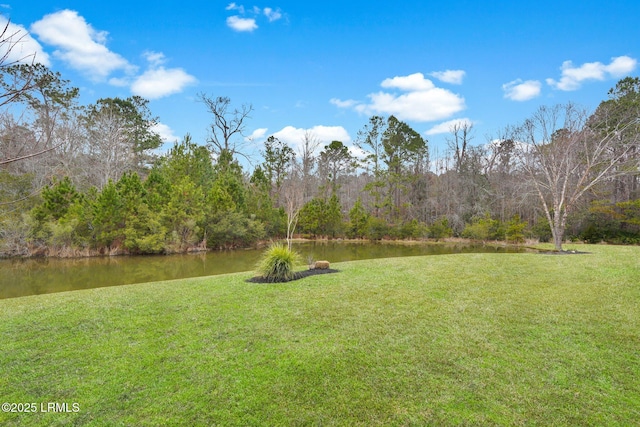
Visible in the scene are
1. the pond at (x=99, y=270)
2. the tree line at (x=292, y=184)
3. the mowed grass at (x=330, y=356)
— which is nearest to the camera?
the mowed grass at (x=330, y=356)

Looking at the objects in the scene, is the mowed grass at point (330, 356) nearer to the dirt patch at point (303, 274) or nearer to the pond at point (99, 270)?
the dirt patch at point (303, 274)

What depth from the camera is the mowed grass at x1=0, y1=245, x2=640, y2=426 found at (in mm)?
2760

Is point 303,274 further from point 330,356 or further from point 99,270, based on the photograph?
point 99,270

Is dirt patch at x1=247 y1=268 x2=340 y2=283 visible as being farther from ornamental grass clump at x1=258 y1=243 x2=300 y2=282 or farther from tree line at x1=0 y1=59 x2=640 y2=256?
tree line at x1=0 y1=59 x2=640 y2=256

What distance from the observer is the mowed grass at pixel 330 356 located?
2.76m

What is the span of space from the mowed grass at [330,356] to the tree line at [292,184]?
5182 millimetres

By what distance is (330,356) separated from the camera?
11.8 ft

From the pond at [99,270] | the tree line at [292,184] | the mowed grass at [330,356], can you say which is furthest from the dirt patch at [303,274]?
the tree line at [292,184]

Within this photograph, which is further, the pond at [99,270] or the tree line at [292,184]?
the tree line at [292,184]

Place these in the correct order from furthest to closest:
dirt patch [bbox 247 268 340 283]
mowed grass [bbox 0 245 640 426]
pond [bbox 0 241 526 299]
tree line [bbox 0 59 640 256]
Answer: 1. tree line [bbox 0 59 640 256]
2. pond [bbox 0 241 526 299]
3. dirt patch [bbox 247 268 340 283]
4. mowed grass [bbox 0 245 640 426]

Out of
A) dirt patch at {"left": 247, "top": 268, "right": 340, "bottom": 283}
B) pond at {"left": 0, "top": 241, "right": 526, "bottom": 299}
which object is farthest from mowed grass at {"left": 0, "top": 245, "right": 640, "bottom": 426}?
pond at {"left": 0, "top": 241, "right": 526, "bottom": 299}

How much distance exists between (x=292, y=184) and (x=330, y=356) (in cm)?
2359

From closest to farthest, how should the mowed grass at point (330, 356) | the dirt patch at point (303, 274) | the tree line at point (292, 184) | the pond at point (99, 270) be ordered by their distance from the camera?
the mowed grass at point (330, 356) < the dirt patch at point (303, 274) < the pond at point (99, 270) < the tree line at point (292, 184)

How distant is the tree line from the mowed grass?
5.18m
